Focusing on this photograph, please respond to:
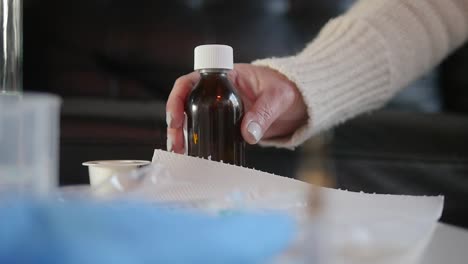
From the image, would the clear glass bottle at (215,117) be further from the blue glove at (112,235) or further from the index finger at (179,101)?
the blue glove at (112,235)

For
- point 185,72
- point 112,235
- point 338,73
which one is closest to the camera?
point 112,235

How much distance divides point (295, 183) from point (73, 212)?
19 cm

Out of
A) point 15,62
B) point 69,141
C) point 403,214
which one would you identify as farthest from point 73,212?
point 69,141

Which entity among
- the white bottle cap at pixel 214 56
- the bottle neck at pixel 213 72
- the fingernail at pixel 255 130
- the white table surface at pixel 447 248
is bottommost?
the white table surface at pixel 447 248

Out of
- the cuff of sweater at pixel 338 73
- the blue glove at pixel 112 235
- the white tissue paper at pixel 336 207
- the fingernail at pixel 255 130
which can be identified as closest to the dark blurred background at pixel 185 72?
the cuff of sweater at pixel 338 73

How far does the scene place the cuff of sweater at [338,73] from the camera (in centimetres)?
58

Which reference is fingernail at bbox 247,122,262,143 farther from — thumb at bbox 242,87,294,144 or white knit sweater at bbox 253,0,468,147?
white knit sweater at bbox 253,0,468,147

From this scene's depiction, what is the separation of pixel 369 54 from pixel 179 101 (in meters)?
0.29

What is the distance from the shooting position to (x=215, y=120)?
42 centimetres

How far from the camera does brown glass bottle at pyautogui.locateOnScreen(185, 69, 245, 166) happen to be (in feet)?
1.38

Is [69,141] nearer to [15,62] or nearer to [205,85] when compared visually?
[15,62]

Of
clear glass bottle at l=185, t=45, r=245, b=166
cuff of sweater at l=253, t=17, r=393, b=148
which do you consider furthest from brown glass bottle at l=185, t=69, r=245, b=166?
cuff of sweater at l=253, t=17, r=393, b=148

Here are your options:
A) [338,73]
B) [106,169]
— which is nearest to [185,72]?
[338,73]

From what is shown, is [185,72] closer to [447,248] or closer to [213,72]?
[213,72]
